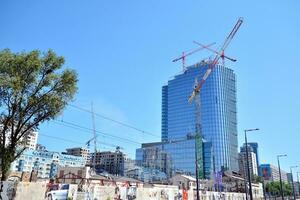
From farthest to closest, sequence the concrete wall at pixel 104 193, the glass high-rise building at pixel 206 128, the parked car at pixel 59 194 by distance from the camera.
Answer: the glass high-rise building at pixel 206 128, the parked car at pixel 59 194, the concrete wall at pixel 104 193

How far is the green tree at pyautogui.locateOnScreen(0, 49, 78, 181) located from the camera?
2559cm

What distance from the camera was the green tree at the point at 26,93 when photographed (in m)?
25.6

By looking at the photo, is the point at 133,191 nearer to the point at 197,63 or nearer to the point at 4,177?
the point at 4,177

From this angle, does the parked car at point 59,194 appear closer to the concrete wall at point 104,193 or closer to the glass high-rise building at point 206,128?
the concrete wall at point 104,193

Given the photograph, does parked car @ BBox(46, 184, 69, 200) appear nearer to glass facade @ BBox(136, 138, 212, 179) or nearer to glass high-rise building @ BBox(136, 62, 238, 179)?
glass facade @ BBox(136, 138, 212, 179)

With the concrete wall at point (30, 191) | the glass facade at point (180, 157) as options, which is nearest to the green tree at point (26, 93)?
the concrete wall at point (30, 191)

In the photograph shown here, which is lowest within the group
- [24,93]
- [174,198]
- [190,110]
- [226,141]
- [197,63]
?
[174,198]

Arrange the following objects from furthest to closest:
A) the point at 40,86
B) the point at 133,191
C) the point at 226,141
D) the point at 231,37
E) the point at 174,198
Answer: the point at 226,141 → the point at 231,37 → the point at 174,198 → the point at 133,191 → the point at 40,86

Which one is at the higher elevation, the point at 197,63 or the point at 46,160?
the point at 197,63

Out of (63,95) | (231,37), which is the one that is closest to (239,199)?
(63,95)

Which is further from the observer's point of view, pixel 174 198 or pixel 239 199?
pixel 239 199

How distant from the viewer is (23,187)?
2491cm

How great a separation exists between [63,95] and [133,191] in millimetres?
13997

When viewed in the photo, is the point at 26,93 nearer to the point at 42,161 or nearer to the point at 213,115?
the point at 42,161
